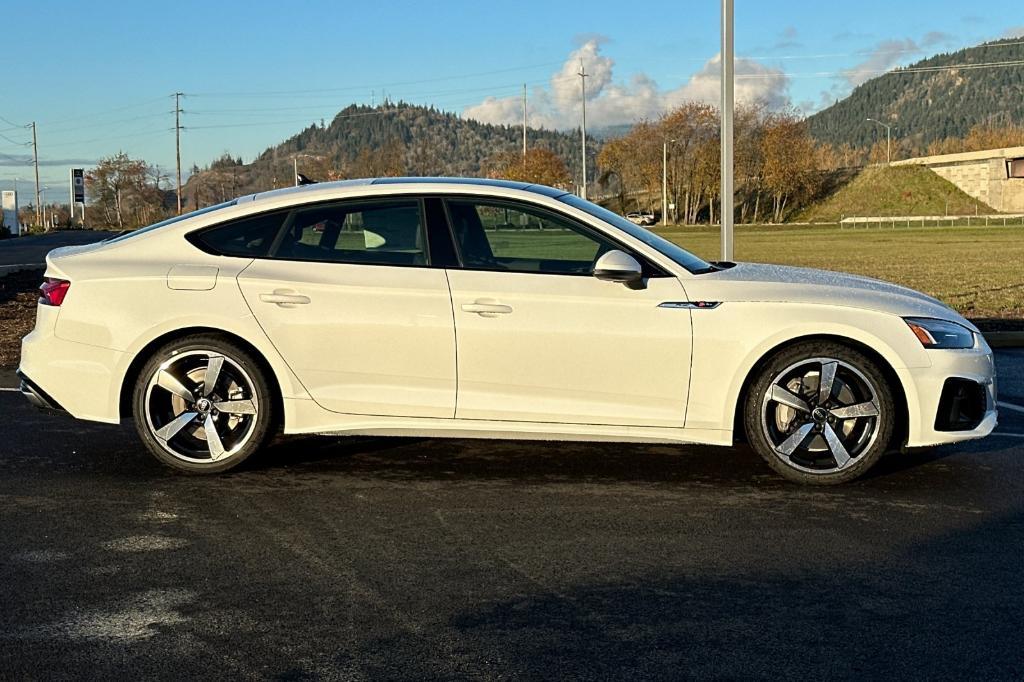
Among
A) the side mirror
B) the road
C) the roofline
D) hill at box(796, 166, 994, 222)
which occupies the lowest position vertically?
the road

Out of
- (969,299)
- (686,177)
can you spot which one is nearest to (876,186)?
(686,177)

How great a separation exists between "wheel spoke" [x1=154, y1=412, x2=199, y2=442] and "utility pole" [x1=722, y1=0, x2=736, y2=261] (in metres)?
7.19

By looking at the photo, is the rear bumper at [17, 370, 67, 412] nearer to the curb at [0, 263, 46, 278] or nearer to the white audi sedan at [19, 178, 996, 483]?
the white audi sedan at [19, 178, 996, 483]

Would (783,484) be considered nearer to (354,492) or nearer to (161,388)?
(354,492)

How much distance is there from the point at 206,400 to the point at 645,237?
2.61 metres

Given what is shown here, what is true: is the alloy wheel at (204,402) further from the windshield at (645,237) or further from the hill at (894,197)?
the hill at (894,197)

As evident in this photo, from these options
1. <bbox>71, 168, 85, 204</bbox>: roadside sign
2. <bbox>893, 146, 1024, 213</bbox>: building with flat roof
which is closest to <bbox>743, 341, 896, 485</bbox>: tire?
<bbox>71, 168, 85, 204</bbox>: roadside sign

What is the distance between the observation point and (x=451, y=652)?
379 cm

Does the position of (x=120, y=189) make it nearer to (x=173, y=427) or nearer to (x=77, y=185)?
(x=77, y=185)

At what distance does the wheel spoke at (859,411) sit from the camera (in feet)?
20.0

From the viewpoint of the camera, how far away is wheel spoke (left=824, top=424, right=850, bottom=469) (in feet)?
20.0

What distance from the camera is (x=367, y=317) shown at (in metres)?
6.21

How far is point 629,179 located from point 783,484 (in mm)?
129216

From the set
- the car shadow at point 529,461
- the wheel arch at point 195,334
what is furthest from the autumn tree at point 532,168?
the wheel arch at point 195,334
